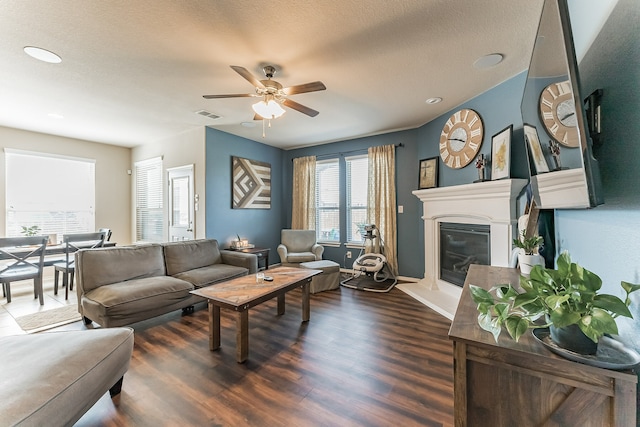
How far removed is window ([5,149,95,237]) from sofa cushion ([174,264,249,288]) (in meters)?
3.37

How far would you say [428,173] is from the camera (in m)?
4.11

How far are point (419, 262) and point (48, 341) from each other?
4.39 m

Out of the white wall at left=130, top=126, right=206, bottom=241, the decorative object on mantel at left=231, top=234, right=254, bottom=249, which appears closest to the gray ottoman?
the decorative object on mantel at left=231, top=234, right=254, bottom=249

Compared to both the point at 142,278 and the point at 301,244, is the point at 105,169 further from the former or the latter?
the point at 301,244

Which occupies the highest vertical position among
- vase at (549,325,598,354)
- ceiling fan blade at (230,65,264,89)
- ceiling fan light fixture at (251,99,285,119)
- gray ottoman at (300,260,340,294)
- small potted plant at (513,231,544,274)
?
ceiling fan blade at (230,65,264,89)

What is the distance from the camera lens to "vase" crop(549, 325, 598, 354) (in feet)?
2.32

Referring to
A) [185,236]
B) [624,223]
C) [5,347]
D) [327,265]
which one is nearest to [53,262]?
[185,236]

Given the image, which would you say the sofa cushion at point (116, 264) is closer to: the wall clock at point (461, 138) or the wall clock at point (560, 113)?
the wall clock at point (560, 113)

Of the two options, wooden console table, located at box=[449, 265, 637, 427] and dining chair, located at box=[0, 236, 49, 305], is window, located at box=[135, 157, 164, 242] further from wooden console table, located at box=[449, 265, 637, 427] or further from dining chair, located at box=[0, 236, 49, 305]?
wooden console table, located at box=[449, 265, 637, 427]

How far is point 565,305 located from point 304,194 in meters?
4.98

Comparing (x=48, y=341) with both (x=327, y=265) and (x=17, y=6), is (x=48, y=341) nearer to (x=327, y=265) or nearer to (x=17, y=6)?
(x=17, y=6)

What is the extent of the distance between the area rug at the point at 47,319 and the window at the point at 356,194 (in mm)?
4169

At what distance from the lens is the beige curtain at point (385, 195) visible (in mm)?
4586

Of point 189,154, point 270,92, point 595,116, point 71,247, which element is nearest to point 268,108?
point 270,92
